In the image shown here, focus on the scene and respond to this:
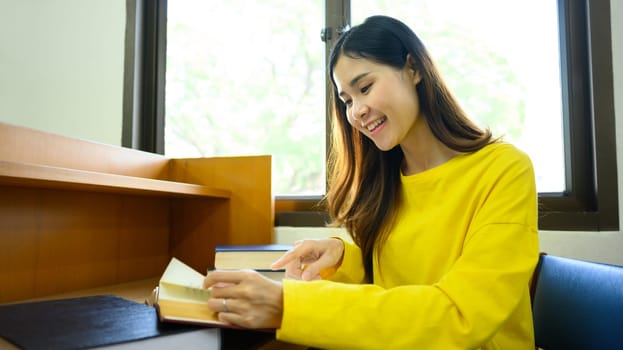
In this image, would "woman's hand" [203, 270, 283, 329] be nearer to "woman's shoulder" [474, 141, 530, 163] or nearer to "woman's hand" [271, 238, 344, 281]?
"woman's hand" [271, 238, 344, 281]

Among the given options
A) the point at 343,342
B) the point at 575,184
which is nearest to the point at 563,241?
the point at 575,184

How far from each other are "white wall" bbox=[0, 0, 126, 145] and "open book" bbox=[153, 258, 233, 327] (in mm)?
1021

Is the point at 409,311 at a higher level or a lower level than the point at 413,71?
lower

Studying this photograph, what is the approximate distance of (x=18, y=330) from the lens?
55 centimetres

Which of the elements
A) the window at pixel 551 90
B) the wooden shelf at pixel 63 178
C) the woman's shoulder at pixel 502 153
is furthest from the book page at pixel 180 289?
the window at pixel 551 90

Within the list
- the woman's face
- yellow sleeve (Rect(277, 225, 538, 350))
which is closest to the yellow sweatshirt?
yellow sleeve (Rect(277, 225, 538, 350))

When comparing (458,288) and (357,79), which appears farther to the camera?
(357,79)

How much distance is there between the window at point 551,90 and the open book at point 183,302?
897 millimetres

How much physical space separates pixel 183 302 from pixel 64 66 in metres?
1.24

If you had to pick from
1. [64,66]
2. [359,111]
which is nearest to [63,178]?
[359,111]

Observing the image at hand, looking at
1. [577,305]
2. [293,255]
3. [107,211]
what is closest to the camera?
[577,305]

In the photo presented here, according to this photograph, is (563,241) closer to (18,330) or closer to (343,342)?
(343,342)

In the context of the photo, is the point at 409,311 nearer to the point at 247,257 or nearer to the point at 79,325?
the point at 79,325

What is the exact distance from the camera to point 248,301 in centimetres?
52
